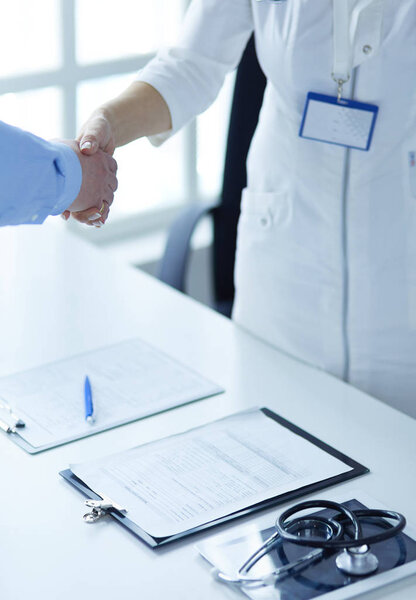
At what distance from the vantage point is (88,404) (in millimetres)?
1474

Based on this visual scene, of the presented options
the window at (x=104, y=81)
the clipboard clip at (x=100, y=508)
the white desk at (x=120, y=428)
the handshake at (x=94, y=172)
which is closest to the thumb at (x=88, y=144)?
the handshake at (x=94, y=172)

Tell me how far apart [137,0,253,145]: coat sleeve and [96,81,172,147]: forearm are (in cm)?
2

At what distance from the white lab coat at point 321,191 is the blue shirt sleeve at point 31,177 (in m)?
0.37

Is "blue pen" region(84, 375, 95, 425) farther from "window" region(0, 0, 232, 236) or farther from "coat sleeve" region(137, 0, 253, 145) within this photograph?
"window" region(0, 0, 232, 236)

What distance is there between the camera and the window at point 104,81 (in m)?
2.88

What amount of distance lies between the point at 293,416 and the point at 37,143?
1.90 ft

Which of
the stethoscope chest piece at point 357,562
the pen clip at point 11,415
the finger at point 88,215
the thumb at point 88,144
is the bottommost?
the pen clip at point 11,415

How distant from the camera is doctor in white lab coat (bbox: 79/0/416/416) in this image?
5.12ft

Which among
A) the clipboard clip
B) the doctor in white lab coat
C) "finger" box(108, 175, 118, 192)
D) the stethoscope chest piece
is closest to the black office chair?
the doctor in white lab coat

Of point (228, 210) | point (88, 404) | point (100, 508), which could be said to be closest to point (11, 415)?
point (88, 404)

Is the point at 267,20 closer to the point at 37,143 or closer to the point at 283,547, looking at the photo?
the point at 37,143

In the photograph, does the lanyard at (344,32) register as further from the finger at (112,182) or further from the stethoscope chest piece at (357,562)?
the stethoscope chest piece at (357,562)

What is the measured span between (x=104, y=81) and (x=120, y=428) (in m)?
1.94

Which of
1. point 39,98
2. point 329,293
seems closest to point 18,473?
point 329,293
